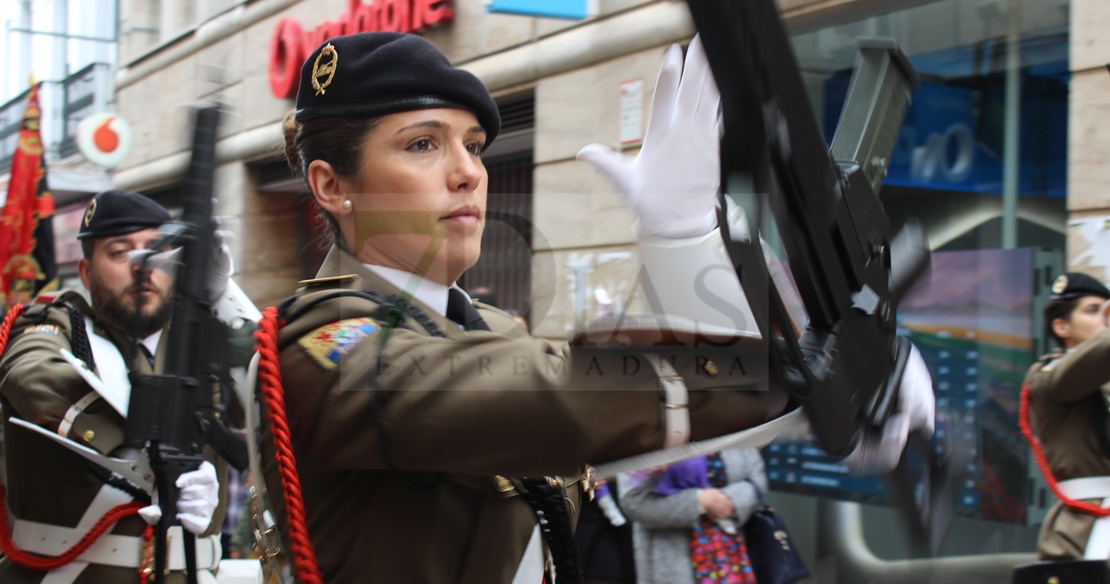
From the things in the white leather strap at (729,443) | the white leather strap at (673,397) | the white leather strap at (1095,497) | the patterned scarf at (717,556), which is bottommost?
the patterned scarf at (717,556)

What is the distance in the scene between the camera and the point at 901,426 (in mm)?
1104

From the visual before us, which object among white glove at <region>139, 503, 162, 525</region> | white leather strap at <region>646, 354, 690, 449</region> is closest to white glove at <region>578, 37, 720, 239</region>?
white leather strap at <region>646, 354, 690, 449</region>

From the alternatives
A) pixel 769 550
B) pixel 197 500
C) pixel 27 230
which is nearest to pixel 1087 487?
pixel 769 550

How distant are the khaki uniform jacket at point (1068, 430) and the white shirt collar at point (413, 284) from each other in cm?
300

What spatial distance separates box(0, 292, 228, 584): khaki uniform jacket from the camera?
3201mm

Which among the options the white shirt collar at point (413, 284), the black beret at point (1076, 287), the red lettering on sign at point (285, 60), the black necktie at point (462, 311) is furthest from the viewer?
the black beret at point (1076, 287)

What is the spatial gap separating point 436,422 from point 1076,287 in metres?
3.61

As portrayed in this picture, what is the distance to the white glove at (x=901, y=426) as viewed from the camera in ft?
3.56

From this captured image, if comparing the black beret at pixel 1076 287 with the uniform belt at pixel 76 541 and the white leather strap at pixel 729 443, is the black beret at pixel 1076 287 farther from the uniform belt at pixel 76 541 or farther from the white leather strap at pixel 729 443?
the white leather strap at pixel 729 443

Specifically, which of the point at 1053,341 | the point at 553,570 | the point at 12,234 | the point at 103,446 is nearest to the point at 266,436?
the point at 553,570

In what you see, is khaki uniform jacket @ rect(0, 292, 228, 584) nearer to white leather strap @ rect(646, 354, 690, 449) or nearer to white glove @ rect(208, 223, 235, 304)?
white glove @ rect(208, 223, 235, 304)

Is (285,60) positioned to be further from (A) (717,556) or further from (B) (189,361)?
(A) (717,556)

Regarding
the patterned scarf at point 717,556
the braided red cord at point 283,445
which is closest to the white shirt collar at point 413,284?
the braided red cord at point 283,445

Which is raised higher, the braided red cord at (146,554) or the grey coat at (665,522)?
the braided red cord at (146,554)
